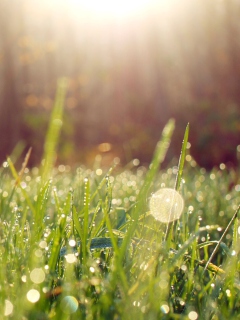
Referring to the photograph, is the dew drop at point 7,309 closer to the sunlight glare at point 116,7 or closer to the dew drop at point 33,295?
the dew drop at point 33,295

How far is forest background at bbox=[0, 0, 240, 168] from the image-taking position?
12.5 meters

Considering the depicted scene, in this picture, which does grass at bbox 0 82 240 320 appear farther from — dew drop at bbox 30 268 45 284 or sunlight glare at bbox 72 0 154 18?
sunlight glare at bbox 72 0 154 18

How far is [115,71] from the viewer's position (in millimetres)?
13898

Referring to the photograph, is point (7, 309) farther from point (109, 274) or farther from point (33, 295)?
point (109, 274)

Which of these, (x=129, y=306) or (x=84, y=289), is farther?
(x=84, y=289)

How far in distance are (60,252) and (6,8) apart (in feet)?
49.5

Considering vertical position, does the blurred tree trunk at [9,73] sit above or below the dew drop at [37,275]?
below

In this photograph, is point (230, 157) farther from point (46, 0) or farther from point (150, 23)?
point (46, 0)

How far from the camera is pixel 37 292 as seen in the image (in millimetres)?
580

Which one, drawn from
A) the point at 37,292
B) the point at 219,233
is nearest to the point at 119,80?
the point at 219,233

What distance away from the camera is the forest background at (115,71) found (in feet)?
40.9

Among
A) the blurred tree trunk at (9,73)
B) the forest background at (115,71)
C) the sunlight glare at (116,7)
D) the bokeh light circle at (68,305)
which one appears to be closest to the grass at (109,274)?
the bokeh light circle at (68,305)

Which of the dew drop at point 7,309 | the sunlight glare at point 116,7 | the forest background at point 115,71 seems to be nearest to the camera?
the dew drop at point 7,309

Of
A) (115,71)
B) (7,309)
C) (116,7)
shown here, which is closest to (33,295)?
(7,309)
